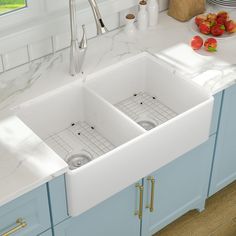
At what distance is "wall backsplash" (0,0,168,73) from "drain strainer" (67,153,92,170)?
510 millimetres

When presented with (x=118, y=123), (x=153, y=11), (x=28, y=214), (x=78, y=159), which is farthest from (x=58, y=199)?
(x=153, y=11)

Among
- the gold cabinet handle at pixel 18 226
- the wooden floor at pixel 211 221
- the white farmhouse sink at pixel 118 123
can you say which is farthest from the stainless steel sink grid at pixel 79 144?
the wooden floor at pixel 211 221

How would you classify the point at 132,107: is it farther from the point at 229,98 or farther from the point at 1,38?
the point at 1,38

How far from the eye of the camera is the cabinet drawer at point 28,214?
189cm

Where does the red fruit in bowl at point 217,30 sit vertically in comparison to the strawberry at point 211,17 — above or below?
→ below

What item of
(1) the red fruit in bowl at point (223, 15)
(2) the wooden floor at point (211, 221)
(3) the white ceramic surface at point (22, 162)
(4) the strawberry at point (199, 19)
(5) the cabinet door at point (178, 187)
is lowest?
(2) the wooden floor at point (211, 221)

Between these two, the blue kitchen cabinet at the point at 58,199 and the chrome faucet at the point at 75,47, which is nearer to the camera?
the blue kitchen cabinet at the point at 58,199

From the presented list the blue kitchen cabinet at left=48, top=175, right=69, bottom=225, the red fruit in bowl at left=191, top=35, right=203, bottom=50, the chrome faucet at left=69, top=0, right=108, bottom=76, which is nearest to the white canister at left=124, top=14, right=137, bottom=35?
the red fruit in bowl at left=191, top=35, right=203, bottom=50

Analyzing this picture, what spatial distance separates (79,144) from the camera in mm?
2346

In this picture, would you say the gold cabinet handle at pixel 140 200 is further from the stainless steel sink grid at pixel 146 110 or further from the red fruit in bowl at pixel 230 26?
the red fruit in bowl at pixel 230 26

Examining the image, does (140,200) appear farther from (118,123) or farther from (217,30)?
(217,30)

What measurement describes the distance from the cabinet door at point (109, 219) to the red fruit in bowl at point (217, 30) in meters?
0.90

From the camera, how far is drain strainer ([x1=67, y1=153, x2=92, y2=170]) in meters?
2.26

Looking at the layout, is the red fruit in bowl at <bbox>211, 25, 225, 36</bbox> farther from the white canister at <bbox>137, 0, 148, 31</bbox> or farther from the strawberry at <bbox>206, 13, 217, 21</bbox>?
the white canister at <bbox>137, 0, 148, 31</bbox>
